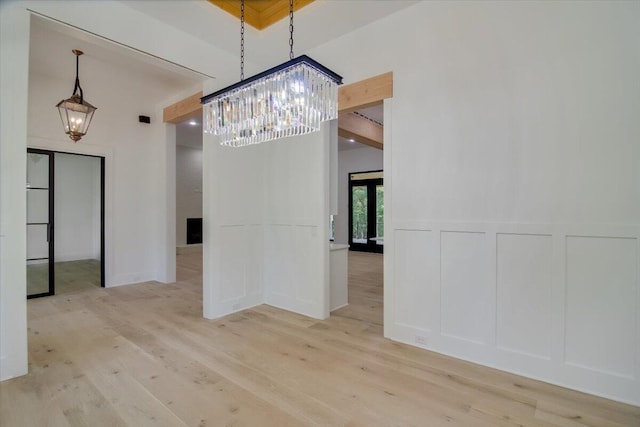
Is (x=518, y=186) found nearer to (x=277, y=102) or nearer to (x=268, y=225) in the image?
(x=277, y=102)

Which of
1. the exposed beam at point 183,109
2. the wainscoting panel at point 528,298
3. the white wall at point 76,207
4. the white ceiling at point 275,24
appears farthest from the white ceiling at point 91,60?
the white wall at point 76,207

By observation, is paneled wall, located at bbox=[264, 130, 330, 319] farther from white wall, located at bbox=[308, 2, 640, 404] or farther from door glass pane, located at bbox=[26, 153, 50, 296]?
door glass pane, located at bbox=[26, 153, 50, 296]

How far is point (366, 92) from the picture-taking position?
3176 millimetres

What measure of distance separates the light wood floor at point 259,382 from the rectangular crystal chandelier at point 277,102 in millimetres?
1955

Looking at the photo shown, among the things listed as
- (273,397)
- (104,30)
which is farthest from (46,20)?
(273,397)

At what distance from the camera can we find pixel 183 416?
1884 millimetres

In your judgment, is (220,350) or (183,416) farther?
(220,350)

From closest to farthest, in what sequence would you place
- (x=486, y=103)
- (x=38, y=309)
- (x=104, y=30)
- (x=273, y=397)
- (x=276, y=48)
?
(x=273, y=397) < (x=486, y=103) < (x=104, y=30) < (x=276, y=48) < (x=38, y=309)

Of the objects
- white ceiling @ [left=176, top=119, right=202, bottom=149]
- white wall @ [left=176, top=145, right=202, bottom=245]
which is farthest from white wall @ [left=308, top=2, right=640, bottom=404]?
white wall @ [left=176, top=145, right=202, bottom=245]

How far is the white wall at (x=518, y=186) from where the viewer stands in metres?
2.04

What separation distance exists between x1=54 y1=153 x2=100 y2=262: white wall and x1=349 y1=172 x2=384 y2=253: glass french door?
7.09 m

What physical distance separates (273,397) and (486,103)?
2818 millimetres

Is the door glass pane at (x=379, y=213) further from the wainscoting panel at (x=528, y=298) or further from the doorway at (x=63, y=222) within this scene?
the doorway at (x=63, y=222)

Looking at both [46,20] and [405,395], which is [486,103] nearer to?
[405,395]
